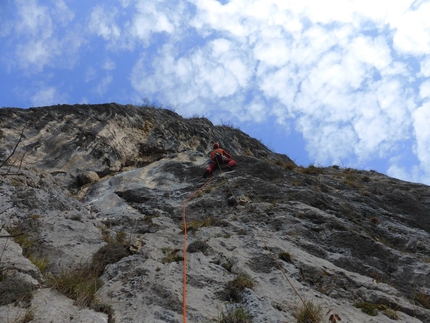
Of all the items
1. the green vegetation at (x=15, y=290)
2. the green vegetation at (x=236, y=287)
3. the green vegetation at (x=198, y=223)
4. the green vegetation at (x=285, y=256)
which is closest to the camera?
the green vegetation at (x=15, y=290)

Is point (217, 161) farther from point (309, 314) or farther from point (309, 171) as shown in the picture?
point (309, 314)

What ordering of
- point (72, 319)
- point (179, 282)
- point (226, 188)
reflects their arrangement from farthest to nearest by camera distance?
point (226, 188), point (179, 282), point (72, 319)

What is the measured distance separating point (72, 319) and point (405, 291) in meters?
5.84

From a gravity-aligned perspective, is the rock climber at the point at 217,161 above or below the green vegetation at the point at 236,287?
above

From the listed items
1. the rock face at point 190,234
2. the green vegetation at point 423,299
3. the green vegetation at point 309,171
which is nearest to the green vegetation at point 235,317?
the rock face at point 190,234

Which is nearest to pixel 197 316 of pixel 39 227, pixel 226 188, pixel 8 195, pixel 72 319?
pixel 72 319

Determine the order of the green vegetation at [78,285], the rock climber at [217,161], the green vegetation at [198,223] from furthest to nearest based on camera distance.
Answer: the rock climber at [217,161] < the green vegetation at [198,223] < the green vegetation at [78,285]

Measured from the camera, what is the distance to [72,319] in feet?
16.1

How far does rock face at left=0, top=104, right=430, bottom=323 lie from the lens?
5.82 meters

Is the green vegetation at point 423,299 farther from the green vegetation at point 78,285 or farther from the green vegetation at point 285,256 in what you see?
the green vegetation at point 78,285

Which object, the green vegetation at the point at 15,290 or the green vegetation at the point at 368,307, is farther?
the green vegetation at the point at 368,307

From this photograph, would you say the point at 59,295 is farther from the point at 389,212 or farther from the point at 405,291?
the point at 389,212

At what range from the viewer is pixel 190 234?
8.90 metres

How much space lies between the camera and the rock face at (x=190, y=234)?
5.82 m
